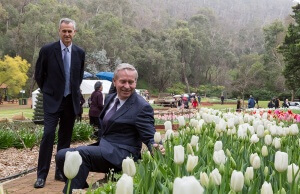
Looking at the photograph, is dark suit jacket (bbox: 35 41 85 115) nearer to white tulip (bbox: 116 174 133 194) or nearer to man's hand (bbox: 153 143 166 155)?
man's hand (bbox: 153 143 166 155)

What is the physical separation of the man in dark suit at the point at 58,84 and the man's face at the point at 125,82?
101 cm

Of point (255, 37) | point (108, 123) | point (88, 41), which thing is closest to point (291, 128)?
point (108, 123)

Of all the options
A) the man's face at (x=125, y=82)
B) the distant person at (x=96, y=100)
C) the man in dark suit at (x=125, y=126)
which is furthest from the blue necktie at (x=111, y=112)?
the distant person at (x=96, y=100)

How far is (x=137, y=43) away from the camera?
5841 centimetres

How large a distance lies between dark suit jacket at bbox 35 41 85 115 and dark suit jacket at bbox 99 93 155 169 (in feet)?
3.19

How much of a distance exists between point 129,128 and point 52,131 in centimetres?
111

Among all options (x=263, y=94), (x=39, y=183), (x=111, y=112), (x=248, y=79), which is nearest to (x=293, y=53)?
(x=39, y=183)

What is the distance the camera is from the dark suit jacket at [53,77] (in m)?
4.10

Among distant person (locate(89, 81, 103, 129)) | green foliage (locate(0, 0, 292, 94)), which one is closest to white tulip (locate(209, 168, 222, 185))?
distant person (locate(89, 81, 103, 129))

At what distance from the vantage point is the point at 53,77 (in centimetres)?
413

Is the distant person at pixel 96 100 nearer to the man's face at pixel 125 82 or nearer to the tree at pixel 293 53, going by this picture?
the man's face at pixel 125 82

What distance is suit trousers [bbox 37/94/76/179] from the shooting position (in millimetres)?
4031

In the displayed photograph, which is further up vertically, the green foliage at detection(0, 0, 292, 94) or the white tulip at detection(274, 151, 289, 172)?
the green foliage at detection(0, 0, 292, 94)

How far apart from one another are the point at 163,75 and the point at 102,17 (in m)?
11.3
